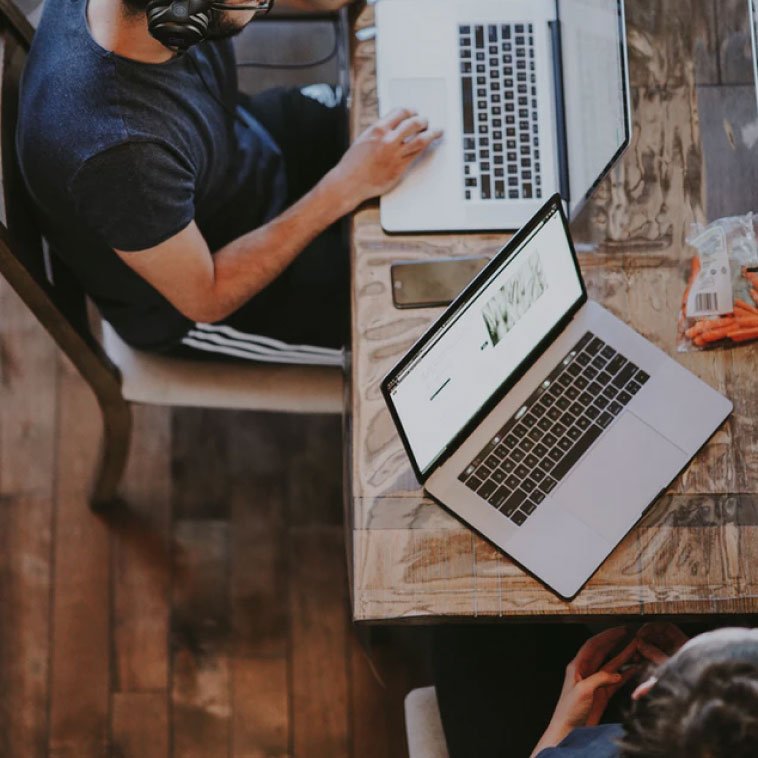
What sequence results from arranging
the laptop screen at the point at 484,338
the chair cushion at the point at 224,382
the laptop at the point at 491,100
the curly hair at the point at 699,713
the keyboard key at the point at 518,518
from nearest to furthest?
the curly hair at the point at 699,713 < the laptop screen at the point at 484,338 < the keyboard key at the point at 518,518 < the laptop at the point at 491,100 < the chair cushion at the point at 224,382

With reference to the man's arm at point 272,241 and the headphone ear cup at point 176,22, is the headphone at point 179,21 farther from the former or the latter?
the man's arm at point 272,241

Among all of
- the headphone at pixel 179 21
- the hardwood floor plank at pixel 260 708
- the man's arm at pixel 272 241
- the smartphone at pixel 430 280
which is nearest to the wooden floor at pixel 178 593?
the hardwood floor plank at pixel 260 708

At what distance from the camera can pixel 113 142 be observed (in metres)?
1.29

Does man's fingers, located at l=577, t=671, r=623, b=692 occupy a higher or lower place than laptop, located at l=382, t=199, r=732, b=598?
lower

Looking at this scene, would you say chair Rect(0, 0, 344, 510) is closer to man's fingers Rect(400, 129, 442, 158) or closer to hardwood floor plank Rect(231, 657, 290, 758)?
man's fingers Rect(400, 129, 442, 158)

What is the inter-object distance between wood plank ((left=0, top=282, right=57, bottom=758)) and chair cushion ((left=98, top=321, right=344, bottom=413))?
535 millimetres

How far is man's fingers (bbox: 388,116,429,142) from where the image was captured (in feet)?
4.79

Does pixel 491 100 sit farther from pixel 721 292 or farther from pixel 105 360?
pixel 105 360

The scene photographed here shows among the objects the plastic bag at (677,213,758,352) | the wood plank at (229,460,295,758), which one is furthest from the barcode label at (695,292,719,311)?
the wood plank at (229,460,295,758)

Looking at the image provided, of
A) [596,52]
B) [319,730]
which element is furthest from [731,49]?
[319,730]

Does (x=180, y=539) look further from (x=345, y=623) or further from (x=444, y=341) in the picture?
(x=444, y=341)

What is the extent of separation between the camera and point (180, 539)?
81.1 inches

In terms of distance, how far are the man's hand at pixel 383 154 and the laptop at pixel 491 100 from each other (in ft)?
0.07

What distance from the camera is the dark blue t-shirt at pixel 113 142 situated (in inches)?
51.1
